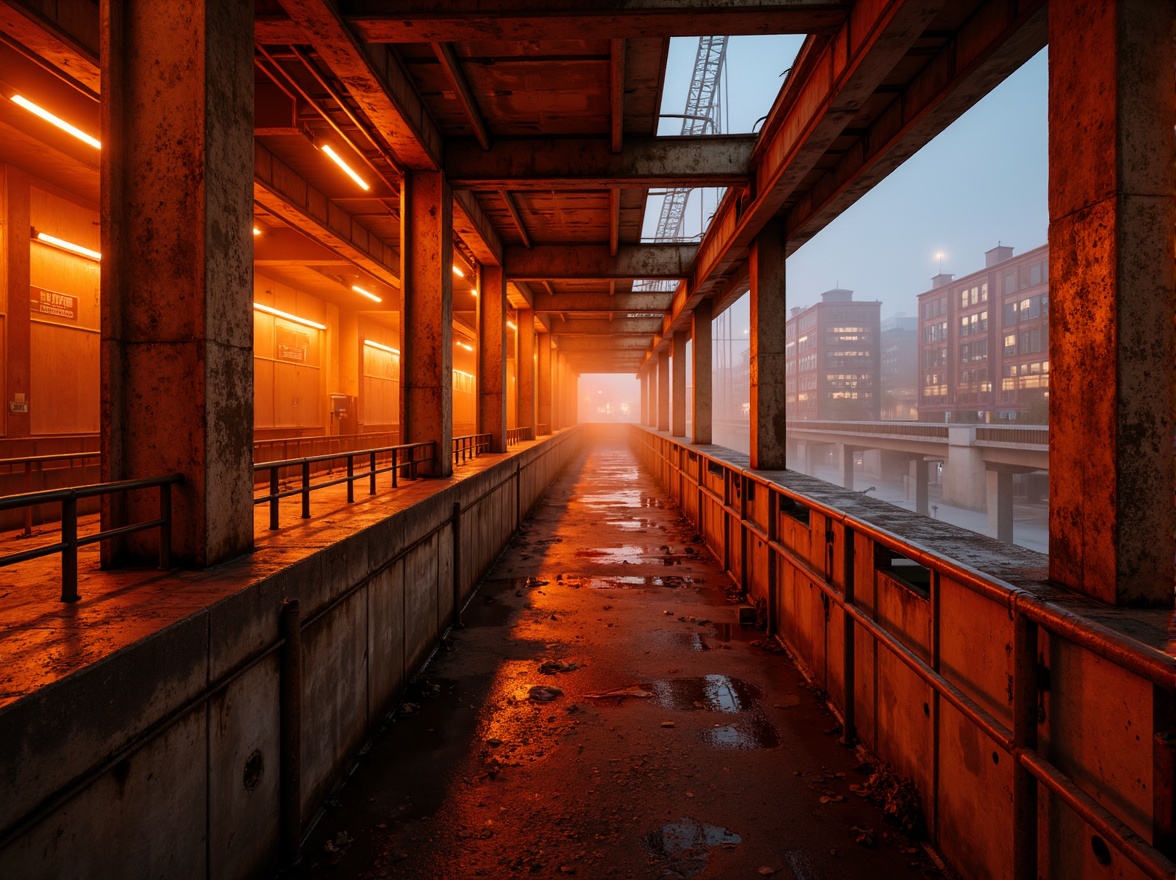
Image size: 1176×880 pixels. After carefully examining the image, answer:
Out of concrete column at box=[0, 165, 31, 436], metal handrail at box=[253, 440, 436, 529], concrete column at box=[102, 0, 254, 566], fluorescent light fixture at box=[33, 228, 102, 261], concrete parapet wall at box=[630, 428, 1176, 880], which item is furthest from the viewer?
fluorescent light fixture at box=[33, 228, 102, 261]

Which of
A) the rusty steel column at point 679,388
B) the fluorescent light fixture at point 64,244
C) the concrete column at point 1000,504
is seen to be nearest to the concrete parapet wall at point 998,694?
the fluorescent light fixture at point 64,244

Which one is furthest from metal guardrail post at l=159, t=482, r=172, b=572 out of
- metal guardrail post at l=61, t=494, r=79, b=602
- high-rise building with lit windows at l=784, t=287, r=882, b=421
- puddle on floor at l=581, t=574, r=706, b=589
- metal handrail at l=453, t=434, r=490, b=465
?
high-rise building with lit windows at l=784, t=287, r=882, b=421

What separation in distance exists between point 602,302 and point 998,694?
2184 centimetres

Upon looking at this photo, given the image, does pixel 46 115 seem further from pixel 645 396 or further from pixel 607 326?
pixel 645 396

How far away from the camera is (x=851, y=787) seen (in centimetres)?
468

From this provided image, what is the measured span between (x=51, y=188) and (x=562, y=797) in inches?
496

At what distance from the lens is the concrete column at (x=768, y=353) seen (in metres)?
12.5

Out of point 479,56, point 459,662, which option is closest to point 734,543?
point 459,662

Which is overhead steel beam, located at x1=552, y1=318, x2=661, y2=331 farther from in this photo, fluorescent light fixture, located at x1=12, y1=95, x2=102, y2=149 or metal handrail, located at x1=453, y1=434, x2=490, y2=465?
fluorescent light fixture, located at x1=12, y1=95, x2=102, y2=149

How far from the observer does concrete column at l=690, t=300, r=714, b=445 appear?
68.6 feet

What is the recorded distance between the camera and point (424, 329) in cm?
1144

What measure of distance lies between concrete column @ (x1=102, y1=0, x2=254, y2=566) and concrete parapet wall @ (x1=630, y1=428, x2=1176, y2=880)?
5.02 meters

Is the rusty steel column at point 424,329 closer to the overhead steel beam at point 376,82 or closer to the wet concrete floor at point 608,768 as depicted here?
the overhead steel beam at point 376,82

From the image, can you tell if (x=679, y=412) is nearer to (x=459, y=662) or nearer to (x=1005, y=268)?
(x=459, y=662)
